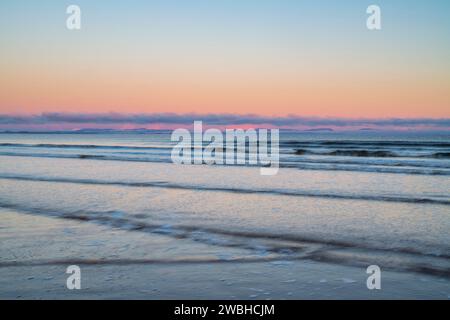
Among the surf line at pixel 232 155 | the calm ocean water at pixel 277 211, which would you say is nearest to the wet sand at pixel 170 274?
the calm ocean water at pixel 277 211

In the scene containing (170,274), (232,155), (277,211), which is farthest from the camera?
(232,155)

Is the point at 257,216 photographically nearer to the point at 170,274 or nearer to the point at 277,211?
the point at 277,211

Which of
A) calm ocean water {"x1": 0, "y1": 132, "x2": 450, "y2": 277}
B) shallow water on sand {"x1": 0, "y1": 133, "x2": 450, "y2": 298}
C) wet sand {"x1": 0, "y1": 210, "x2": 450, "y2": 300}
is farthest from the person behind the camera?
calm ocean water {"x1": 0, "y1": 132, "x2": 450, "y2": 277}

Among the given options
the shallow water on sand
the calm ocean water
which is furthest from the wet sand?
the calm ocean water

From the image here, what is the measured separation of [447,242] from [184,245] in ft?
12.8

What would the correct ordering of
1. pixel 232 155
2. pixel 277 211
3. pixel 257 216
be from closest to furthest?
1. pixel 257 216
2. pixel 277 211
3. pixel 232 155

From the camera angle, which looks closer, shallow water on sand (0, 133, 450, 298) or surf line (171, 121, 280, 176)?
shallow water on sand (0, 133, 450, 298)

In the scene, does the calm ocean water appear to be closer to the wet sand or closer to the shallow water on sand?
the shallow water on sand

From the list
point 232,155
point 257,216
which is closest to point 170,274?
point 257,216

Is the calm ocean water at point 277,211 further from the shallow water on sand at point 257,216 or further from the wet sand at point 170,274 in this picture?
the wet sand at point 170,274

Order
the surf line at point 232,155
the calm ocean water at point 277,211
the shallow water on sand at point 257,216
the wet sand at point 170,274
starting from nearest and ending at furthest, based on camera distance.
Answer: the wet sand at point 170,274
the shallow water on sand at point 257,216
the calm ocean water at point 277,211
the surf line at point 232,155

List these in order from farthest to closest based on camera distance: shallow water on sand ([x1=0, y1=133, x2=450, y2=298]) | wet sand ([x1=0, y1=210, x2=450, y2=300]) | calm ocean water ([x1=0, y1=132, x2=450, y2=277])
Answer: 1. calm ocean water ([x1=0, y1=132, x2=450, y2=277])
2. shallow water on sand ([x1=0, y1=133, x2=450, y2=298])
3. wet sand ([x1=0, y1=210, x2=450, y2=300])

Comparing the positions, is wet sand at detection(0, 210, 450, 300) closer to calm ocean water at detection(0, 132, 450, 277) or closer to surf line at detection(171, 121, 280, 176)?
calm ocean water at detection(0, 132, 450, 277)

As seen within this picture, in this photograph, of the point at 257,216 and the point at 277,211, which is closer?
the point at 257,216
